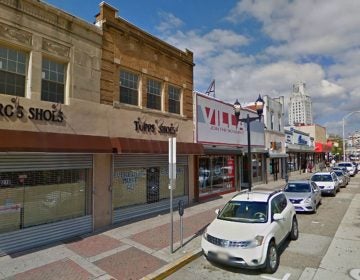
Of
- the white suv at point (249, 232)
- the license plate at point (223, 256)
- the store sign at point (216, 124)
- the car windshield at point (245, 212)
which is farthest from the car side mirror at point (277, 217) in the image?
the store sign at point (216, 124)

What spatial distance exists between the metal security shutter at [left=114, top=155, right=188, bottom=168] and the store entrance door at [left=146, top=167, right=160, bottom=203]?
1.08 ft

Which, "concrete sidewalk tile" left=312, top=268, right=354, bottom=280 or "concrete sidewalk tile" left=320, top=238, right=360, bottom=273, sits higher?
"concrete sidewalk tile" left=320, top=238, right=360, bottom=273

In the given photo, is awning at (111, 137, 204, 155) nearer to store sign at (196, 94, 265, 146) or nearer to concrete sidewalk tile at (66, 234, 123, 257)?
store sign at (196, 94, 265, 146)

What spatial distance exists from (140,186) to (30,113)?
5.74 meters

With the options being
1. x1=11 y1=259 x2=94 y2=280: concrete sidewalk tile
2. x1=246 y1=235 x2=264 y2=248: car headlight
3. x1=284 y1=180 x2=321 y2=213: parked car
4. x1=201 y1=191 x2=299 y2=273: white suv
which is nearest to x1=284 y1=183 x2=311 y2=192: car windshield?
x1=284 y1=180 x2=321 y2=213: parked car

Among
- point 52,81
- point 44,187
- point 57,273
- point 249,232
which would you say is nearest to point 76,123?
point 52,81

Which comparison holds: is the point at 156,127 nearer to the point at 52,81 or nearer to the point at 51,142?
the point at 52,81

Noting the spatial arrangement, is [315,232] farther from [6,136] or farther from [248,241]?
[6,136]

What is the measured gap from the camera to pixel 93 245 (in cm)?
931

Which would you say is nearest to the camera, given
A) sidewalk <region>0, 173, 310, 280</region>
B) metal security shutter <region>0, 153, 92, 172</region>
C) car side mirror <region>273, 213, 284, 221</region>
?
sidewalk <region>0, 173, 310, 280</region>

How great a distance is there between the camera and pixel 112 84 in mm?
11992

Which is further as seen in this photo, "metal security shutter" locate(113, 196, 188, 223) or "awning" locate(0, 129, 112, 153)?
"metal security shutter" locate(113, 196, 188, 223)

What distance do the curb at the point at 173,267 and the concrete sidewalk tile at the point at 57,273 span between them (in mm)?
1418

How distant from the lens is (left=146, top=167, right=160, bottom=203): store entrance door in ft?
45.2
